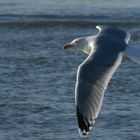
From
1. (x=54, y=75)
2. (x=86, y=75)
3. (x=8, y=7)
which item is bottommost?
(x=8, y=7)

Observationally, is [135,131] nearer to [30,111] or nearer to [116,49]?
[30,111]

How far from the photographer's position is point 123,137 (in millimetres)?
8320

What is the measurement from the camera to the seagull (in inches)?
222

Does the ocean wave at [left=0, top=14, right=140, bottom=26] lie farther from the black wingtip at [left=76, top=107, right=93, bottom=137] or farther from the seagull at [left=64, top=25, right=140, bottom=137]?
the black wingtip at [left=76, top=107, right=93, bottom=137]

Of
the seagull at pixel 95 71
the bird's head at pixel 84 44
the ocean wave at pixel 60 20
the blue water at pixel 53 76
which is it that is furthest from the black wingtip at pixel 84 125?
the ocean wave at pixel 60 20

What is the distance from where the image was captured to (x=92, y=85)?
19.2 feet

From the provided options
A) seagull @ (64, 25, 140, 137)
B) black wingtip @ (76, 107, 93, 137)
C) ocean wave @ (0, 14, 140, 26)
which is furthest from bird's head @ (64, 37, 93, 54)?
ocean wave @ (0, 14, 140, 26)

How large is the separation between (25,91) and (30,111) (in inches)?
41.1

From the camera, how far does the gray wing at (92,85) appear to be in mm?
5617

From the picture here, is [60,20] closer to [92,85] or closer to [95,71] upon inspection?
[95,71]

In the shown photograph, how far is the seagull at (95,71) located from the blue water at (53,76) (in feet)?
6.42

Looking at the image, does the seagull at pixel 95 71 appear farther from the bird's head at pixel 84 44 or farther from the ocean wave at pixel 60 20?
the ocean wave at pixel 60 20

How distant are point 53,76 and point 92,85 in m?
5.38

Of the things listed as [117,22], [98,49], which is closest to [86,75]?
[98,49]
